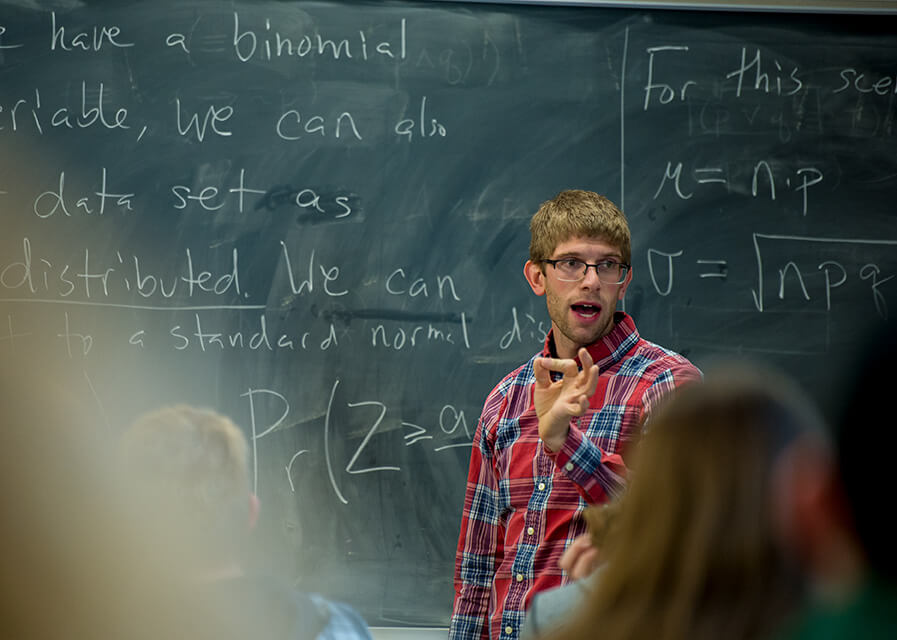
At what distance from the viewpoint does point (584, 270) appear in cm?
209

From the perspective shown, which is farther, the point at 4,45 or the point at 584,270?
the point at 4,45

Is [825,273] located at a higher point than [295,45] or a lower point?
lower

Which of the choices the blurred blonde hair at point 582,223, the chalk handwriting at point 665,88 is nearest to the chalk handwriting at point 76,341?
the blurred blonde hair at point 582,223

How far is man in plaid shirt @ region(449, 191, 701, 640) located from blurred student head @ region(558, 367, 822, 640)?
1010 mm

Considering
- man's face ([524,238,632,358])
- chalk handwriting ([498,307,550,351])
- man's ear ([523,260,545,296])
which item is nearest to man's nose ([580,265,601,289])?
man's face ([524,238,632,358])

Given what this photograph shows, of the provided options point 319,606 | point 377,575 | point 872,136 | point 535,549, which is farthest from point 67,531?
point 872,136

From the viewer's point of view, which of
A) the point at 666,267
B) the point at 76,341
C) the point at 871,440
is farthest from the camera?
the point at 666,267

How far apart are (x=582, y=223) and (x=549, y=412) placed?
20.2 inches

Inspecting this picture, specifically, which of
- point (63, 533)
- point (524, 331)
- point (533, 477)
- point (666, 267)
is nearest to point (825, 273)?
point (666, 267)

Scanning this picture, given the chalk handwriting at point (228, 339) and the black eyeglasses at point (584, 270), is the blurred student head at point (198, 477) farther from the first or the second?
the chalk handwriting at point (228, 339)

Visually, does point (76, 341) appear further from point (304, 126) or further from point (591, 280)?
point (591, 280)

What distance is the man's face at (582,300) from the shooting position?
80.7 inches

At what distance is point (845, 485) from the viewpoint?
636 millimetres

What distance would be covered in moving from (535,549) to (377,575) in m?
1.04
